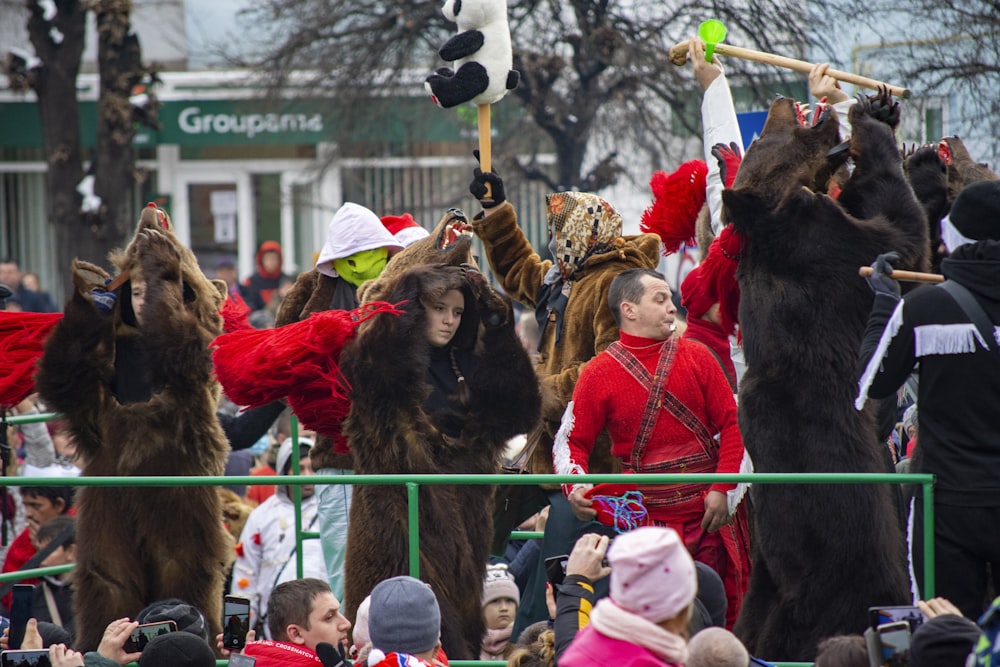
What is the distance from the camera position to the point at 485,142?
5.53 meters

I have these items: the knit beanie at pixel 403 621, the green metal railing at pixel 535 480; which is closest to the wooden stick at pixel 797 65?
the green metal railing at pixel 535 480

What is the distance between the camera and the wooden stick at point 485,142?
5523 mm

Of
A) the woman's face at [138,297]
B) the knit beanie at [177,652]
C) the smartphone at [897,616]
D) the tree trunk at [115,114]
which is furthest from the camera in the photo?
the tree trunk at [115,114]

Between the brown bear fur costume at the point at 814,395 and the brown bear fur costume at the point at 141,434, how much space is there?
212 centimetres

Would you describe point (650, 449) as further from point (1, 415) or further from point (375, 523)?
point (1, 415)

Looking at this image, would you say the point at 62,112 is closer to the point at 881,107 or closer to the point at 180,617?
the point at 180,617

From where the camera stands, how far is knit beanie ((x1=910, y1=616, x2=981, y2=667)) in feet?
10.3

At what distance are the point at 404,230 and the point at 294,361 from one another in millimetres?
1588

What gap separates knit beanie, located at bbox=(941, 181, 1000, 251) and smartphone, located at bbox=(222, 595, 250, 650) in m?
2.40

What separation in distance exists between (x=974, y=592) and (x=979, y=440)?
433 millimetres

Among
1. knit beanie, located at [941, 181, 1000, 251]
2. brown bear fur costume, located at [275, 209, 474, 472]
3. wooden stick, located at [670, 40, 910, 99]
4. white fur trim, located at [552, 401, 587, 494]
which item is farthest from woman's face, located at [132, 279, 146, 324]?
knit beanie, located at [941, 181, 1000, 251]

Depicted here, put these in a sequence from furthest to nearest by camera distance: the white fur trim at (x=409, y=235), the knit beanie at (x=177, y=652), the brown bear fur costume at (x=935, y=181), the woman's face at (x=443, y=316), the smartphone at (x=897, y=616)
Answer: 1. the white fur trim at (x=409, y=235)
2. the brown bear fur costume at (x=935, y=181)
3. the woman's face at (x=443, y=316)
4. the knit beanie at (x=177, y=652)
5. the smartphone at (x=897, y=616)

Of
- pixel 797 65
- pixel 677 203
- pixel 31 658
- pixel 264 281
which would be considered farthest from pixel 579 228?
pixel 264 281

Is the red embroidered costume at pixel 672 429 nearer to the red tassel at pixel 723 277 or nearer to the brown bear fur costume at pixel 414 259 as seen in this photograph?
the red tassel at pixel 723 277
